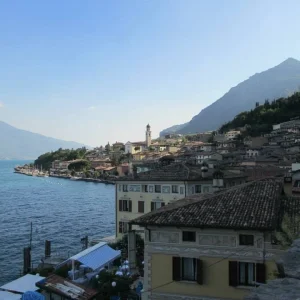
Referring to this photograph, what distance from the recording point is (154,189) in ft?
98.9

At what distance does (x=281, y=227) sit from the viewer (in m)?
10.8

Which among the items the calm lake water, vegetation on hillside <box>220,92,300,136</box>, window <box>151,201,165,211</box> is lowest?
the calm lake water

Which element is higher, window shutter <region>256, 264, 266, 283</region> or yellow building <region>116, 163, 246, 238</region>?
yellow building <region>116, 163, 246, 238</region>

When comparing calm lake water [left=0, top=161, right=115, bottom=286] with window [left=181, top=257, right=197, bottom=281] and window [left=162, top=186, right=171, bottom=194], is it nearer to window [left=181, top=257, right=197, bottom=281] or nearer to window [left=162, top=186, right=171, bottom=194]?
window [left=162, top=186, right=171, bottom=194]

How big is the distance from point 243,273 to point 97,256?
45.7 ft

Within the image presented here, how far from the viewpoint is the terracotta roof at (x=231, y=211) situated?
36.8 feet

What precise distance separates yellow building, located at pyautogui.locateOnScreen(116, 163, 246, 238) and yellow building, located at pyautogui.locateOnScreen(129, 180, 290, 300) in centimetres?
1648

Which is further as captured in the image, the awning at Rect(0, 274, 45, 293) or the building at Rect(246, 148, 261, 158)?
the building at Rect(246, 148, 261, 158)

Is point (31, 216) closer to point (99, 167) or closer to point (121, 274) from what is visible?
point (121, 274)

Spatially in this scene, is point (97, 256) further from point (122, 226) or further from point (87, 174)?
point (87, 174)

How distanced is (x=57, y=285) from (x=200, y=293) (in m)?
9.57

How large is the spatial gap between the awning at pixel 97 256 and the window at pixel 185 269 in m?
11.4

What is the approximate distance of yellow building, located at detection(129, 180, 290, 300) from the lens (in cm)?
1109

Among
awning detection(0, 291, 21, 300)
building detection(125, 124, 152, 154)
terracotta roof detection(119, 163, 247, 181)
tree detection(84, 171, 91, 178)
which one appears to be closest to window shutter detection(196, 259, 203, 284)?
awning detection(0, 291, 21, 300)
